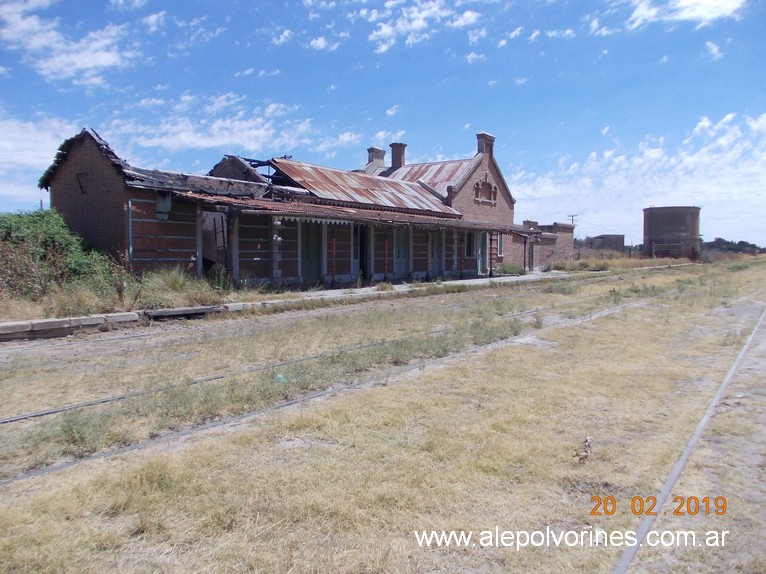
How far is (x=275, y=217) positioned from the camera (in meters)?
19.8

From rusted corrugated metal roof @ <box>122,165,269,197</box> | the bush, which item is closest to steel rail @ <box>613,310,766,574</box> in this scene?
the bush

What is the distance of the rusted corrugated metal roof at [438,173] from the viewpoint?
3550cm

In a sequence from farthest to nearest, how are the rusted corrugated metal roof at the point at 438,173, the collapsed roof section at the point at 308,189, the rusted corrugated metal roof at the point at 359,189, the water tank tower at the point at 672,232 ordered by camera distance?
the water tank tower at the point at 672,232
the rusted corrugated metal roof at the point at 438,173
the rusted corrugated metal roof at the point at 359,189
the collapsed roof section at the point at 308,189

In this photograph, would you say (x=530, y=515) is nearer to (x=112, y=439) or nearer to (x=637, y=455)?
(x=637, y=455)

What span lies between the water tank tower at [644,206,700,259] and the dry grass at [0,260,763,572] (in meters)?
66.3

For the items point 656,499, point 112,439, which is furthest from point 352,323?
point 656,499

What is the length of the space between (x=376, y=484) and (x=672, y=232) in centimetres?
7147

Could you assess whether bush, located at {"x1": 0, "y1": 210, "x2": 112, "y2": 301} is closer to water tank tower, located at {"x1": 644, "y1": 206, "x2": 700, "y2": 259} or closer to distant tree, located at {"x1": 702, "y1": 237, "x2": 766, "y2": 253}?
water tank tower, located at {"x1": 644, "y1": 206, "x2": 700, "y2": 259}

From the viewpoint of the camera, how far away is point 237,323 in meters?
13.7

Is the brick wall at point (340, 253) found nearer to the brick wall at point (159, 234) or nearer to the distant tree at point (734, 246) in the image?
the brick wall at point (159, 234)

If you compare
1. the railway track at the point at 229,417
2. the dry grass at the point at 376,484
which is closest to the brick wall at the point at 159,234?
the railway track at the point at 229,417

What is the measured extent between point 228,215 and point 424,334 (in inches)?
390

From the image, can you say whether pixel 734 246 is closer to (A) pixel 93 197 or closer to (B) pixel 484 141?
(B) pixel 484 141

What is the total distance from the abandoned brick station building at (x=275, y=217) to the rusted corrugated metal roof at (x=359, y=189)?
0.10 meters
